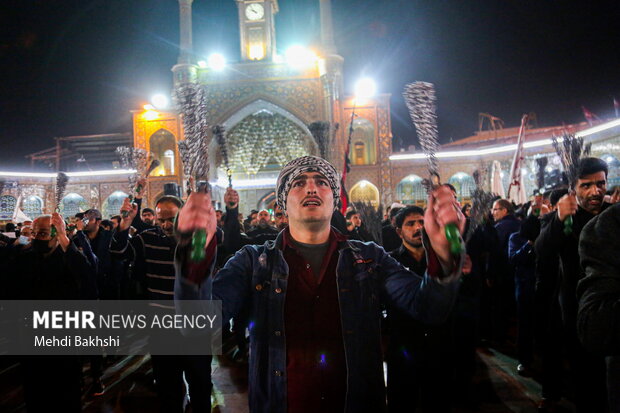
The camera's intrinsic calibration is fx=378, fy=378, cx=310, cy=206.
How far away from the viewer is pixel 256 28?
26.9m

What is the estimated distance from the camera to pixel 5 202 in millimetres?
24078

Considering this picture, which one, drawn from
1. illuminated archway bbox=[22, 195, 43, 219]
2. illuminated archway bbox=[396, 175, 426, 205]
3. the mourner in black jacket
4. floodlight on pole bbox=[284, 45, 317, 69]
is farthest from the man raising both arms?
illuminated archway bbox=[22, 195, 43, 219]

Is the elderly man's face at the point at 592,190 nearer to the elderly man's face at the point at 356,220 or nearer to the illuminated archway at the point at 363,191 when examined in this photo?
the elderly man's face at the point at 356,220

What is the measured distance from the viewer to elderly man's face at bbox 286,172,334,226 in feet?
5.66

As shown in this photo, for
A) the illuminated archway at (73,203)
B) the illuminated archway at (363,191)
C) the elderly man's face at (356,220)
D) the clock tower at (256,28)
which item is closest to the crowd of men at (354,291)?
the elderly man's face at (356,220)

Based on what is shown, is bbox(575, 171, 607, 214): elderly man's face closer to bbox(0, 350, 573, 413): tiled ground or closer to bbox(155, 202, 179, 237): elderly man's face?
bbox(0, 350, 573, 413): tiled ground

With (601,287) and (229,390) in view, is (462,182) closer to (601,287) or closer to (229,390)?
(229,390)

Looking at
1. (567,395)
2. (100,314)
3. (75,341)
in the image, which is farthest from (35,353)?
(567,395)

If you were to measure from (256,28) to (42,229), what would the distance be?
26.7 m

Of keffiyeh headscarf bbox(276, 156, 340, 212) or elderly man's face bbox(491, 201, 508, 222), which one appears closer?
keffiyeh headscarf bbox(276, 156, 340, 212)

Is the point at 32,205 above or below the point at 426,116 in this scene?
above

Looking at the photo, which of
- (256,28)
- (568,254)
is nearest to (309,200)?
(568,254)

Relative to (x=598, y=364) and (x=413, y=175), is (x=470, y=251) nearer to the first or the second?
(x=598, y=364)

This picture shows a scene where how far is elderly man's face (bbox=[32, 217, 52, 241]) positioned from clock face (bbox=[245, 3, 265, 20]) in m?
27.1
